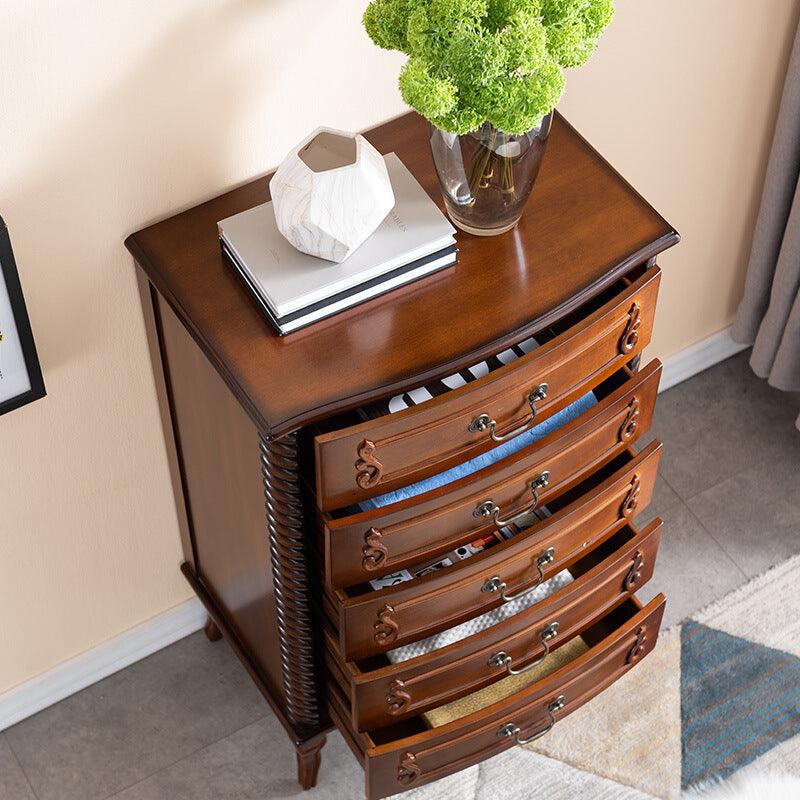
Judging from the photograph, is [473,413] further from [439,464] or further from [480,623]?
[480,623]

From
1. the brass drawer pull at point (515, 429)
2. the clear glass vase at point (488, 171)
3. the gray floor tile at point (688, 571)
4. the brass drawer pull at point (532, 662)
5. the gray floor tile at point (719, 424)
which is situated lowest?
the gray floor tile at point (688, 571)

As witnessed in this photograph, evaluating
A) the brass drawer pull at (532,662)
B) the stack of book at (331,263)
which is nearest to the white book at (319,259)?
the stack of book at (331,263)

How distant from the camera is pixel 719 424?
2162 mm

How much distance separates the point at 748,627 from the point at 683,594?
0.11 m

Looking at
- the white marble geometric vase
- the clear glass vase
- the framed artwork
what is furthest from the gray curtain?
the framed artwork

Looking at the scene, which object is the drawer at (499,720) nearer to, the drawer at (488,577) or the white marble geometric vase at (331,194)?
the drawer at (488,577)

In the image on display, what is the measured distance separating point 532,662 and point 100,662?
68 centimetres

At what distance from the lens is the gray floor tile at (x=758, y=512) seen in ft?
Result: 6.58

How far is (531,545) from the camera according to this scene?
1.38 meters

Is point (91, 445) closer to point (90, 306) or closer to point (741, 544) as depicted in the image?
point (90, 306)

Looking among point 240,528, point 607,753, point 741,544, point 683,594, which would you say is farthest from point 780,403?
point 240,528

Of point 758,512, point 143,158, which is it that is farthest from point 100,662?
point 758,512

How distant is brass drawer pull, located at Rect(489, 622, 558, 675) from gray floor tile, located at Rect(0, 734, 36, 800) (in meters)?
0.73

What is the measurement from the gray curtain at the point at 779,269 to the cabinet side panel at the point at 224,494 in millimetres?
959
